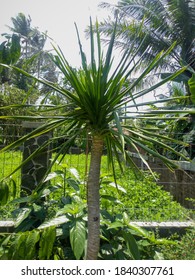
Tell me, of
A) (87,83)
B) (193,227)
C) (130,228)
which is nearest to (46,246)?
(130,228)

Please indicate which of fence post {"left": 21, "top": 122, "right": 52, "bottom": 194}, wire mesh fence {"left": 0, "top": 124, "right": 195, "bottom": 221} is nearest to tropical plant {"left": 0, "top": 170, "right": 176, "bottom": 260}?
wire mesh fence {"left": 0, "top": 124, "right": 195, "bottom": 221}

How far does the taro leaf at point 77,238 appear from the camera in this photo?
2251mm

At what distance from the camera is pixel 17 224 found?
269cm

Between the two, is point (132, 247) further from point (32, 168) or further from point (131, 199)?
point (131, 199)

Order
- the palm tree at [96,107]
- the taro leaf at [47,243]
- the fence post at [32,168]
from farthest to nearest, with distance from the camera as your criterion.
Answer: the fence post at [32,168] → the taro leaf at [47,243] → the palm tree at [96,107]

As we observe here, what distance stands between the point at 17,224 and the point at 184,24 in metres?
9.88

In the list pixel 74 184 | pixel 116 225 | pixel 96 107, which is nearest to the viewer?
pixel 96 107

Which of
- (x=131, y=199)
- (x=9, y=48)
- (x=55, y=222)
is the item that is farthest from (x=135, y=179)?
(x=9, y=48)

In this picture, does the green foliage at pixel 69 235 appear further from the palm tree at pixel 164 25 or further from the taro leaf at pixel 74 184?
the palm tree at pixel 164 25

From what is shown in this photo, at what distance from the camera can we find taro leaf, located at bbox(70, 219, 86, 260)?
225 cm

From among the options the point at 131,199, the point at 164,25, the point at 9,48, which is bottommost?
the point at 131,199

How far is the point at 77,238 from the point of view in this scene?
2.31 meters

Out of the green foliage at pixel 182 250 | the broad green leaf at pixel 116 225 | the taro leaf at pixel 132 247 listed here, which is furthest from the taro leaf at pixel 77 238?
the green foliage at pixel 182 250

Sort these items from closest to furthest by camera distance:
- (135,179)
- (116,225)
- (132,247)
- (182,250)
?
(132,247)
(116,225)
(182,250)
(135,179)
